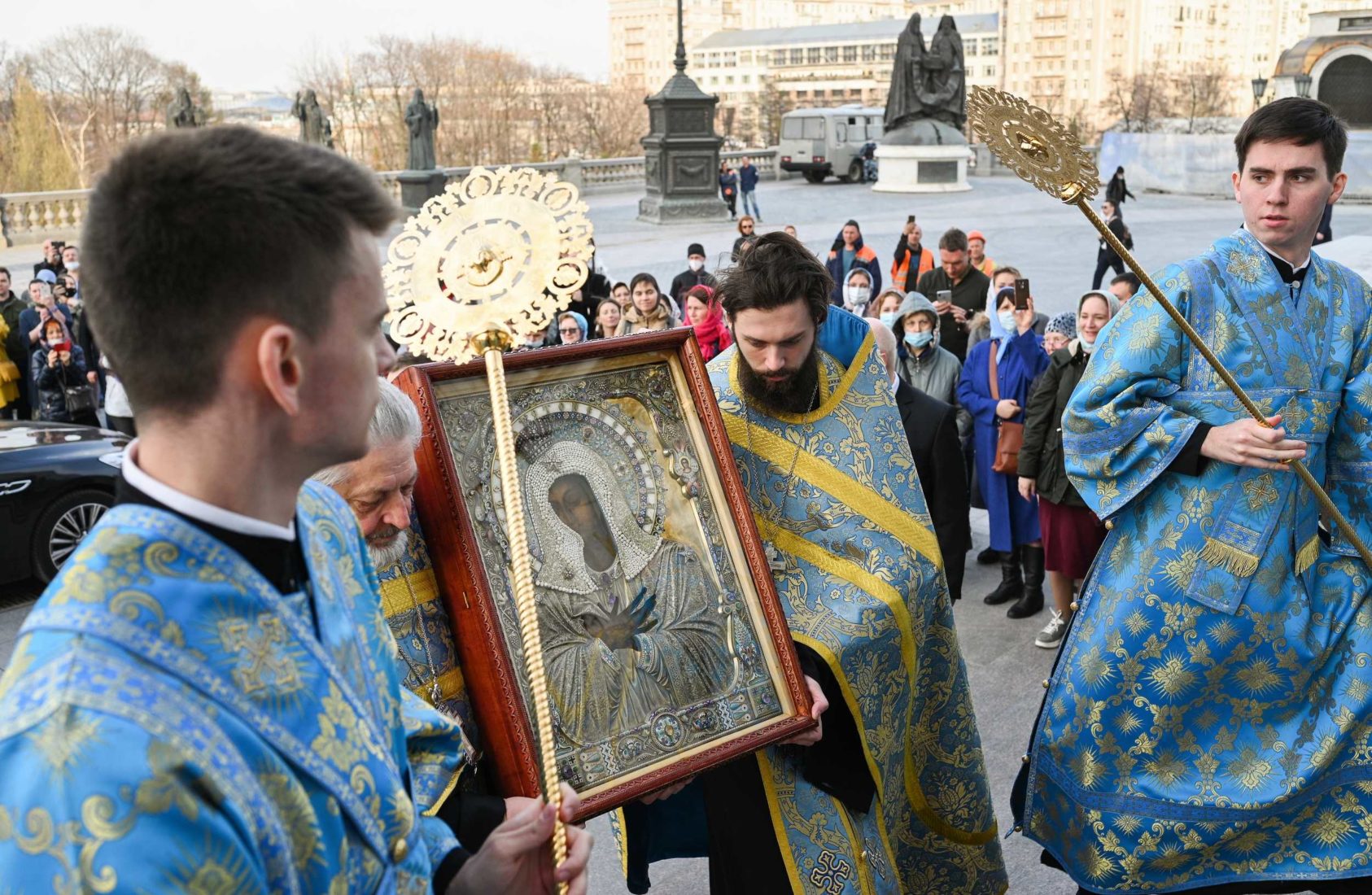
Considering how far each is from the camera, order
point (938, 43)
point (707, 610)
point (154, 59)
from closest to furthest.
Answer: point (707, 610) → point (938, 43) → point (154, 59)

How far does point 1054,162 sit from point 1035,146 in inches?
2.5

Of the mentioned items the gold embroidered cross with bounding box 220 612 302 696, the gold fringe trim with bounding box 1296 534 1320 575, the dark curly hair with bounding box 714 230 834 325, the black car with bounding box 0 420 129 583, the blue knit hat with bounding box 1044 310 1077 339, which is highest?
the dark curly hair with bounding box 714 230 834 325

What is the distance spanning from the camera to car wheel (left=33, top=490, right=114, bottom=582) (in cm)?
730

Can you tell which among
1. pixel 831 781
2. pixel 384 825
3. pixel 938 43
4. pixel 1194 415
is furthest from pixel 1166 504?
pixel 938 43

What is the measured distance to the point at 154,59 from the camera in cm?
5012

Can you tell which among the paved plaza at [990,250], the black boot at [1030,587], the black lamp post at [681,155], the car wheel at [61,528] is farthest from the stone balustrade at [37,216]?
the black boot at [1030,587]

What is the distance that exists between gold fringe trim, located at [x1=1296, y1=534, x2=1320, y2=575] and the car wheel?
6478 mm

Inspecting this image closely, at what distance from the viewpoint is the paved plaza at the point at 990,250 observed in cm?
416

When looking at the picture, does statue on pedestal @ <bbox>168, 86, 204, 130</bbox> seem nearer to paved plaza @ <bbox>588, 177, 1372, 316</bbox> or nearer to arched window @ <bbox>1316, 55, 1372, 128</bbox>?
paved plaza @ <bbox>588, 177, 1372, 316</bbox>

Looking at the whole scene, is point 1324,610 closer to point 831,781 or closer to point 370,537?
point 831,781

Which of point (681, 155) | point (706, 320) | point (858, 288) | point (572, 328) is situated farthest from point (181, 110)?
point (706, 320)

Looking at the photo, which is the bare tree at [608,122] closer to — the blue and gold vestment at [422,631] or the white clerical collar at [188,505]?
the blue and gold vestment at [422,631]

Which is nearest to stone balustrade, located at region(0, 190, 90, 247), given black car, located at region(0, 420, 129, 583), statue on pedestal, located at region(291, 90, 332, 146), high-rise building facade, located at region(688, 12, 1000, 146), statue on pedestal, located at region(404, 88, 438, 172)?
statue on pedestal, located at region(291, 90, 332, 146)

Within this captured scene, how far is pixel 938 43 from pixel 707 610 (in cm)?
3277
